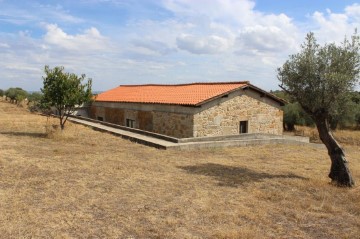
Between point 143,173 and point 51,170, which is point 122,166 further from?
point 51,170

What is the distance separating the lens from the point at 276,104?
26.3m

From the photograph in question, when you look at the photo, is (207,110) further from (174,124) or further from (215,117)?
(174,124)

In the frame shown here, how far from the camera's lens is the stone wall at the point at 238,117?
73.3 feet

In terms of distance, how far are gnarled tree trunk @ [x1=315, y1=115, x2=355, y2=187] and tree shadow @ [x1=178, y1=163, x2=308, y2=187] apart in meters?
1.06

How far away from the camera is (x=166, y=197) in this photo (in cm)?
892

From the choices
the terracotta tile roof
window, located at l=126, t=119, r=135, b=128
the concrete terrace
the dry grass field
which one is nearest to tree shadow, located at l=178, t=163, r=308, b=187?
the dry grass field

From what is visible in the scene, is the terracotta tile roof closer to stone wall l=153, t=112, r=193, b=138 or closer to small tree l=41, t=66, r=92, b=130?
stone wall l=153, t=112, r=193, b=138

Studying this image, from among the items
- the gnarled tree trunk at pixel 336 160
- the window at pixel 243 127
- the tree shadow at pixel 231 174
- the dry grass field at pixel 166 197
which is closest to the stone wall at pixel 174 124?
the window at pixel 243 127

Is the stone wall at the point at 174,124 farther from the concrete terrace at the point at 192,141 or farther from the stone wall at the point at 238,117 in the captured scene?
the concrete terrace at the point at 192,141

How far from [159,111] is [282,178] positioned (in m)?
14.8

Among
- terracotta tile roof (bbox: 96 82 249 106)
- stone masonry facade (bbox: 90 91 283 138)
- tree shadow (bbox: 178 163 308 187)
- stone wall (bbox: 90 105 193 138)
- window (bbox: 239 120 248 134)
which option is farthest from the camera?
window (bbox: 239 120 248 134)

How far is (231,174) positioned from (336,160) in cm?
355

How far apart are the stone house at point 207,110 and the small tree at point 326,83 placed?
10.3 metres

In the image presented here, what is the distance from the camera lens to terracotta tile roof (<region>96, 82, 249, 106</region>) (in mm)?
22814
